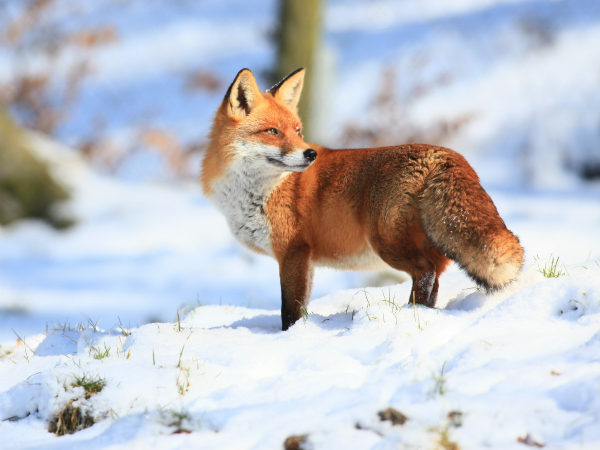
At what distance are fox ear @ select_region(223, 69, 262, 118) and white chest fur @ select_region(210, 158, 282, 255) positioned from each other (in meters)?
0.36

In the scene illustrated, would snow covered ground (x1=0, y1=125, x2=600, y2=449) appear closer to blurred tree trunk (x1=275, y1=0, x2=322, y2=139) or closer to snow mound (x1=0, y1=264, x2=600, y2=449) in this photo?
snow mound (x1=0, y1=264, x2=600, y2=449)

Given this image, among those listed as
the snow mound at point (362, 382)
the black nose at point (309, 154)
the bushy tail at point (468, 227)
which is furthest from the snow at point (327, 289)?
the black nose at point (309, 154)

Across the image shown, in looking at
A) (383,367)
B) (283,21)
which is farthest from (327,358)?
(283,21)

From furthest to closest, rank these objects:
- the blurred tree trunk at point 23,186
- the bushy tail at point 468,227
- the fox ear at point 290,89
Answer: the blurred tree trunk at point 23,186 < the fox ear at point 290,89 < the bushy tail at point 468,227

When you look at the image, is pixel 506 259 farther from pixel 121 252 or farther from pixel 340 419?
pixel 121 252

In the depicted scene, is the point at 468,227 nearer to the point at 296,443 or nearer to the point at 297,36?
the point at 296,443

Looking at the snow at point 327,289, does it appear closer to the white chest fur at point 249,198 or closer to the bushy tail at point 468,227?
the bushy tail at point 468,227

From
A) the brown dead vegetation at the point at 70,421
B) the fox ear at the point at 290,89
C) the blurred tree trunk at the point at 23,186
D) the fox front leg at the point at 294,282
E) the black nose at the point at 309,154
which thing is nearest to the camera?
the brown dead vegetation at the point at 70,421

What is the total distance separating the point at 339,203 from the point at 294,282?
57 centimetres

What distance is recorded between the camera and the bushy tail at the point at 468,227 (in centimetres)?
262

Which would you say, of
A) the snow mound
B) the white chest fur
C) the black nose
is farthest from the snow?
the black nose

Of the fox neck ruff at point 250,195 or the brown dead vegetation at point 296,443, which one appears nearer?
the brown dead vegetation at point 296,443

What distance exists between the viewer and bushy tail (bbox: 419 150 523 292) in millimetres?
2619

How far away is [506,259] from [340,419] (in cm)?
123
